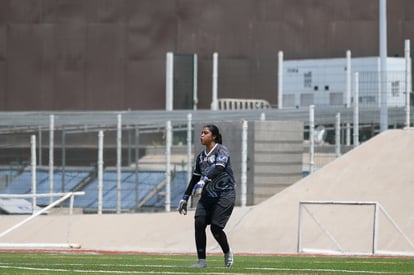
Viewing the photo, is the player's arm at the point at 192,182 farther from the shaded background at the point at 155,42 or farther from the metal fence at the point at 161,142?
the shaded background at the point at 155,42

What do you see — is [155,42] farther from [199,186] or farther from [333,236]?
[199,186]

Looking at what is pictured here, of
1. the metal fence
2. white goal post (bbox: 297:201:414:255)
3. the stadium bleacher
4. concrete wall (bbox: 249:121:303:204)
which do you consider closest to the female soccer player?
white goal post (bbox: 297:201:414:255)

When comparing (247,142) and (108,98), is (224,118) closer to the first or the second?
(247,142)

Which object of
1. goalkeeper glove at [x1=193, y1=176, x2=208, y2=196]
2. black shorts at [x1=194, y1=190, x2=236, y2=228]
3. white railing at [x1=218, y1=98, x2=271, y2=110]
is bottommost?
black shorts at [x1=194, y1=190, x2=236, y2=228]

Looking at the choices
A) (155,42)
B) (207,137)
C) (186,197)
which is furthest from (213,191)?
(155,42)

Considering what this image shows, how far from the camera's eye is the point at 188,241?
88.6 ft

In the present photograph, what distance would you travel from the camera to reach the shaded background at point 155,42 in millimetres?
44719

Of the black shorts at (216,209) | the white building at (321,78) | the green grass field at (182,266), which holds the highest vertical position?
the white building at (321,78)

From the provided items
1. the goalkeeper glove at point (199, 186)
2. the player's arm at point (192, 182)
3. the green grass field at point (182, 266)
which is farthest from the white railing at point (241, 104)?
the goalkeeper glove at point (199, 186)

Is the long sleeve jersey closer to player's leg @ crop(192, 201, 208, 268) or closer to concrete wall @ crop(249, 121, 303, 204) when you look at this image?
player's leg @ crop(192, 201, 208, 268)

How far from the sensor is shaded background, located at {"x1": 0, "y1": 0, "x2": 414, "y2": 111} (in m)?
44.7

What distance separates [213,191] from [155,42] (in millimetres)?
30226

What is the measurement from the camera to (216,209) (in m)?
17.0

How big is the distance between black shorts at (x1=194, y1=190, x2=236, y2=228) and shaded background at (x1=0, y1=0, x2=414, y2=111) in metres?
26.5
